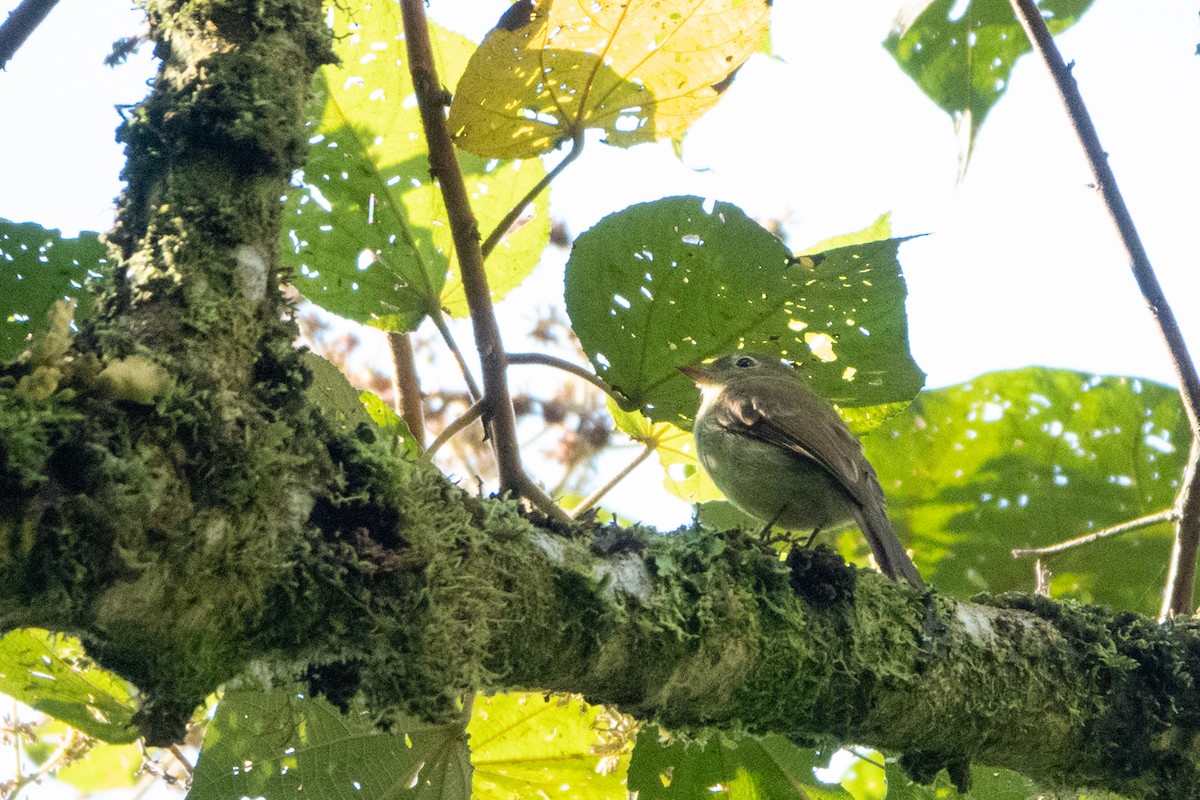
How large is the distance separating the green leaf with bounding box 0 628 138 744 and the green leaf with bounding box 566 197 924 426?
4.57 ft

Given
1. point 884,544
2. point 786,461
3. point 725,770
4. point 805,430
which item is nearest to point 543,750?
point 725,770

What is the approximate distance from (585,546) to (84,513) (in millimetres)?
1009

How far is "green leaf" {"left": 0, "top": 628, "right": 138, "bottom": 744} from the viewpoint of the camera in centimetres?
251

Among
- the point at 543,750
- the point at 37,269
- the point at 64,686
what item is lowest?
the point at 64,686

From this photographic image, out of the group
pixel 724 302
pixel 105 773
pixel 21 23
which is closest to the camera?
pixel 21 23

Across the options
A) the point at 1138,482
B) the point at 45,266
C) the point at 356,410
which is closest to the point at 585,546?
the point at 356,410

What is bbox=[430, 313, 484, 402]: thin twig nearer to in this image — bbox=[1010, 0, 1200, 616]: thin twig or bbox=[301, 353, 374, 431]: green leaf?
bbox=[301, 353, 374, 431]: green leaf

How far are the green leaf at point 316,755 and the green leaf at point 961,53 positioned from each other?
7.56ft

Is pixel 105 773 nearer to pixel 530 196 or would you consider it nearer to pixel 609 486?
pixel 609 486

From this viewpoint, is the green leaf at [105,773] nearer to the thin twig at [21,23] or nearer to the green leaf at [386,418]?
the green leaf at [386,418]

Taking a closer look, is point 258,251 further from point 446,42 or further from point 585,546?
point 446,42

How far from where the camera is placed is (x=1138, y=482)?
3.64 m

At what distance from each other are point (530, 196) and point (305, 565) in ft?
5.02

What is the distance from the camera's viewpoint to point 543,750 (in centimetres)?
308
